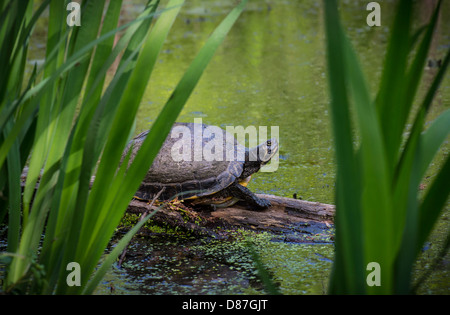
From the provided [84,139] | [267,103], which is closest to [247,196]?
[84,139]

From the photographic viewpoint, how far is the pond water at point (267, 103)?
1935 millimetres

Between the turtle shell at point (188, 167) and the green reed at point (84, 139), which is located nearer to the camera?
the green reed at point (84, 139)

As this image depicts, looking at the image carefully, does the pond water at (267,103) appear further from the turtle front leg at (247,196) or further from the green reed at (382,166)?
the green reed at (382,166)

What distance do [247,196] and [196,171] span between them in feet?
1.02

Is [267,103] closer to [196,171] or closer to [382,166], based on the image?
[196,171]

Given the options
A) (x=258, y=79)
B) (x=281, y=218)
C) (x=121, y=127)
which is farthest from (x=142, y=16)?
(x=258, y=79)

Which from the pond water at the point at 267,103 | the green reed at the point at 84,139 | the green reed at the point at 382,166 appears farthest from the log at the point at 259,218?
the green reed at the point at 382,166

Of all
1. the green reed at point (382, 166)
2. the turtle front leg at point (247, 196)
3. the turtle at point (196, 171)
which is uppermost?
the turtle at point (196, 171)

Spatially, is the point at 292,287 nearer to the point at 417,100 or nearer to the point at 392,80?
the point at 392,80

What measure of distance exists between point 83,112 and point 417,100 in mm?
3938

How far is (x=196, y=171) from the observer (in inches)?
106

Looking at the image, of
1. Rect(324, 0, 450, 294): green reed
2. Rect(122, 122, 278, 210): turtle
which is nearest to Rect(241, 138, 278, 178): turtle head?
Rect(122, 122, 278, 210): turtle

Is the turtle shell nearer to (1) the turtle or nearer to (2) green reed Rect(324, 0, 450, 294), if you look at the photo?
(1) the turtle

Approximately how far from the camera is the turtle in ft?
8.61
